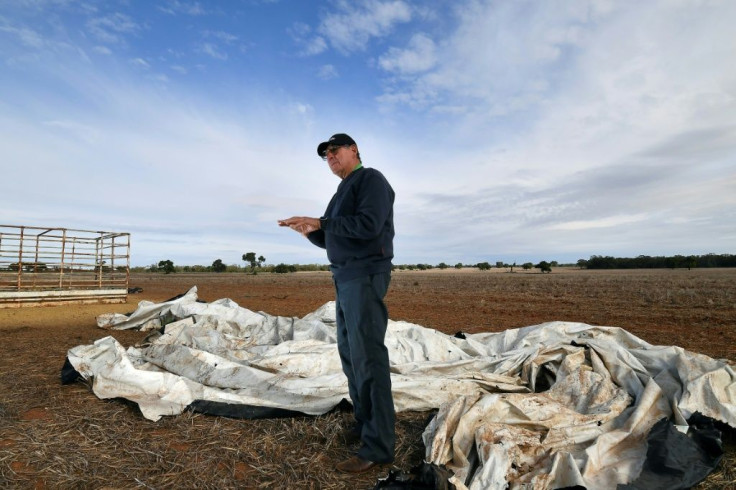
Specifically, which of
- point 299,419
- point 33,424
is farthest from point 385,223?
point 33,424

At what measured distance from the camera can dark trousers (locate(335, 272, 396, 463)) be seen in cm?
247

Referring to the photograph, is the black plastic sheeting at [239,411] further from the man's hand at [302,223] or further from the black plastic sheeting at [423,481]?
the man's hand at [302,223]

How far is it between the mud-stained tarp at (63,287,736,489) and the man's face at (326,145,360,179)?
1.74 m

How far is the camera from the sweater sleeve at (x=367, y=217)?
2459mm

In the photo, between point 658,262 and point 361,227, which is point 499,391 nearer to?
point 361,227

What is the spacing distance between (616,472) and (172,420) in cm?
307

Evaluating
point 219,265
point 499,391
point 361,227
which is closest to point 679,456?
point 499,391

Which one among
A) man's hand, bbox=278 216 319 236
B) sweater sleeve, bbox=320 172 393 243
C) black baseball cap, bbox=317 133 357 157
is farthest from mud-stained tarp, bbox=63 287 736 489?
black baseball cap, bbox=317 133 357 157

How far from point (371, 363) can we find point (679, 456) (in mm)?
1801

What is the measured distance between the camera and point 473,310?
38.4 ft

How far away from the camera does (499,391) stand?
3477 millimetres

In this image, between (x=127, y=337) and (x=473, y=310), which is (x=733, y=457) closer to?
(x=127, y=337)

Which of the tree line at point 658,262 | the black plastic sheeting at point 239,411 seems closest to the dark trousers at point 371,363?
the black plastic sheeting at point 239,411

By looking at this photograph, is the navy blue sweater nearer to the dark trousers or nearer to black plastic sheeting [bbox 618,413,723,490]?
the dark trousers
